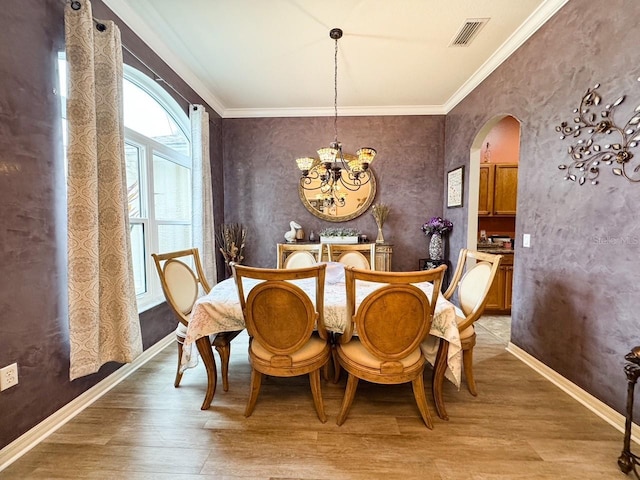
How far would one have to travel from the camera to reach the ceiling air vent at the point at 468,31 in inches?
89.1

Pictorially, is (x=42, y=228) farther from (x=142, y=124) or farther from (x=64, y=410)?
(x=142, y=124)

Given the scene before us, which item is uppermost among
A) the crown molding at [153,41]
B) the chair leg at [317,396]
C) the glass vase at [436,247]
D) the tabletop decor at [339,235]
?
the crown molding at [153,41]

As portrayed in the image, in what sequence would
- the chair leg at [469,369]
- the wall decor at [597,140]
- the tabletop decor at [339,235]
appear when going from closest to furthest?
the wall decor at [597,140] → the chair leg at [469,369] → the tabletop decor at [339,235]

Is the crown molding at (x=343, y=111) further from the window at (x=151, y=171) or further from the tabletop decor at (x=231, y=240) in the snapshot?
the tabletop decor at (x=231, y=240)

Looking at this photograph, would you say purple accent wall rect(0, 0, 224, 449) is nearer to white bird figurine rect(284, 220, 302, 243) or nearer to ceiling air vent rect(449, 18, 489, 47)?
white bird figurine rect(284, 220, 302, 243)

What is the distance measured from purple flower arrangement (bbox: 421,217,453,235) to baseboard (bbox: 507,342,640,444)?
1.71 m

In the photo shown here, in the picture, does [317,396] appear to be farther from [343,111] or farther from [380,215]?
[343,111]

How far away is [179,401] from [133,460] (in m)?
0.49

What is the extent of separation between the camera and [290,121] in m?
4.13

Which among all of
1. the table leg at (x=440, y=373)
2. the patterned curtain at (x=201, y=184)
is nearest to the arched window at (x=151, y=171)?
the patterned curtain at (x=201, y=184)

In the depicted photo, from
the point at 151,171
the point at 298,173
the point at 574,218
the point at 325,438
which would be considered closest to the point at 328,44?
the point at 298,173

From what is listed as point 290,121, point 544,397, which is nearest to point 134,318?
point 544,397

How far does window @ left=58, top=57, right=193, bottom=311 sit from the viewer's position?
8.32 ft

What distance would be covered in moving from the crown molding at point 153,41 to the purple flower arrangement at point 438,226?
11.5 ft
